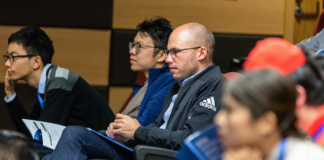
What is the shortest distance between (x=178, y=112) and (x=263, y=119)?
2.81ft

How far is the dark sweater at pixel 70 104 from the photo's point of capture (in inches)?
76.3

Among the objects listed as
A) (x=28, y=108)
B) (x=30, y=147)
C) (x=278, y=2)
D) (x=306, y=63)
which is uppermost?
(x=278, y=2)

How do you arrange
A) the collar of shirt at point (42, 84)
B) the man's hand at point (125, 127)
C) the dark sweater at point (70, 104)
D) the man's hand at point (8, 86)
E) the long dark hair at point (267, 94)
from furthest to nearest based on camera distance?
the man's hand at point (8, 86), the collar of shirt at point (42, 84), the dark sweater at point (70, 104), the man's hand at point (125, 127), the long dark hair at point (267, 94)

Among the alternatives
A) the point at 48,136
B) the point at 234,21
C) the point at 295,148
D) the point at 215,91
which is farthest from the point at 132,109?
the point at 295,148

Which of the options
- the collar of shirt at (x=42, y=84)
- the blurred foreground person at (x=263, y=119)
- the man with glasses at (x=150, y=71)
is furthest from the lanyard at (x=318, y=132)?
the collar of shirt at (x=42, y=84)

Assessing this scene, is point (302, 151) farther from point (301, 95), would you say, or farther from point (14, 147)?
point (14, 147)

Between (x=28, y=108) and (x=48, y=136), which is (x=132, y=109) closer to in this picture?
(x=48, y=136)

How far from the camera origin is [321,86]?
847 millimetres

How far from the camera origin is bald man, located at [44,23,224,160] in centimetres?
140

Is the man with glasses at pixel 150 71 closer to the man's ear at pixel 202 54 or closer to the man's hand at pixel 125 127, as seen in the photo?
the man's hand at pixel 125 127

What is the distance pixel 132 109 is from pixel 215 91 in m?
0.66

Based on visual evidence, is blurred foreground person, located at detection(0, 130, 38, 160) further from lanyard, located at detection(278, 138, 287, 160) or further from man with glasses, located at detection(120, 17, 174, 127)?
man with glasses, located at detection(120, 17, 174, 127)

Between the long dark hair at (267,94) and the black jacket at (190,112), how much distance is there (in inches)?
28.2

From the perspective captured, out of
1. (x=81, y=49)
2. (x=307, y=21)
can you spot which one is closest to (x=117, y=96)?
(x=81, y=49)
